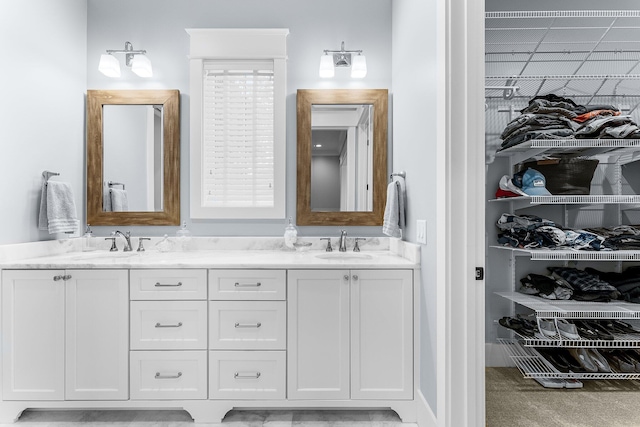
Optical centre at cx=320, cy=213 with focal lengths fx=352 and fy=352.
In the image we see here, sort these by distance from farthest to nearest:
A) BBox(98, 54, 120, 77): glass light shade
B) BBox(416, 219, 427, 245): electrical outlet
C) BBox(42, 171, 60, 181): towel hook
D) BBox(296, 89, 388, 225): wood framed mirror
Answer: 1. BBox(296, 89, 388, 225): wood framed mirror
2. BBox(98, 54, 120, 77): glass light shade
3. BBox(42, 171, 60, 181): towel hook
4. BBox(416, 219, 427, 245): electrical outlet

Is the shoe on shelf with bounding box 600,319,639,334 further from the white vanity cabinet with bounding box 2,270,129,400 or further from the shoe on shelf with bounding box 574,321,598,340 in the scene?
the white vanity cabinet with bounding box 2,270,129,400

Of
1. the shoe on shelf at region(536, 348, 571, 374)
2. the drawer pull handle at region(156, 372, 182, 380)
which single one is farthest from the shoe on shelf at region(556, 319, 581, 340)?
the drawer pull handle at region(156, 372, 182, 380)

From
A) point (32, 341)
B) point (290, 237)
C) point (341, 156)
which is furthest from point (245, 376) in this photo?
point (341, 156)

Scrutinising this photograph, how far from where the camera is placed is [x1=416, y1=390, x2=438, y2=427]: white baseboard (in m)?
1.60

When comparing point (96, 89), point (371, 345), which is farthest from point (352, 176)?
point (96, 89)

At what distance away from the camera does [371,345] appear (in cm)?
184

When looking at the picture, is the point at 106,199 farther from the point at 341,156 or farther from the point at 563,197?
the point at 563,197

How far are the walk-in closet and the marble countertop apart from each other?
77 cm

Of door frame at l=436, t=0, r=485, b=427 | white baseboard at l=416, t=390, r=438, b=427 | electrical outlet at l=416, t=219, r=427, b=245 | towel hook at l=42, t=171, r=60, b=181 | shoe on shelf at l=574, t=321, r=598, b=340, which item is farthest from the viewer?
towel hook at l=42, t=171, r=60, b=181

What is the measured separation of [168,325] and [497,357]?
214 centimetres

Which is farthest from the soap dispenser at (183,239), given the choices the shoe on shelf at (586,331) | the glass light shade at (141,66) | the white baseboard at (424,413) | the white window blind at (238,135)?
the shoe on shelf at (586,331)

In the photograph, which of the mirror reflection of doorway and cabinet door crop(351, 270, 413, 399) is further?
the mirror reflection of doorway

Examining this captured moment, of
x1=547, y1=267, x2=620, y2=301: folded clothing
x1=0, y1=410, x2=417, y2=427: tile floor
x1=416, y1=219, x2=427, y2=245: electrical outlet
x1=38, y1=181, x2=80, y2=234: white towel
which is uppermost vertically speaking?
x1=38, y1=181, x2=80, y2=234: white towel

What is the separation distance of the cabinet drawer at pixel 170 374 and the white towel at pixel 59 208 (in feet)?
3.10
